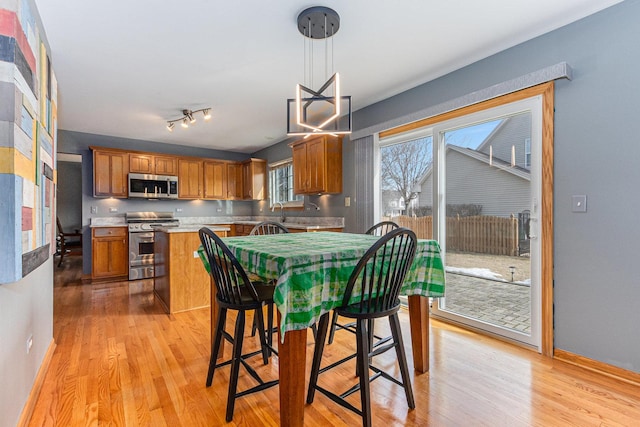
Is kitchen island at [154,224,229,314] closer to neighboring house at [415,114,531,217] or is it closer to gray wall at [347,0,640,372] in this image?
neighboring house at [415,114,531,217]

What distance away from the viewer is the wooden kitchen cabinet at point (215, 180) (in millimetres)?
6566

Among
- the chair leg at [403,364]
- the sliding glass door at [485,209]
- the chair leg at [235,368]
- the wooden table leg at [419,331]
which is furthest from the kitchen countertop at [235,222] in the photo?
the chair leg at [403,364]

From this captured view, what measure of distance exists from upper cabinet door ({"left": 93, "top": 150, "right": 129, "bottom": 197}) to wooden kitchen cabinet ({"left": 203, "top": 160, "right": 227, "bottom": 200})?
1.40 m

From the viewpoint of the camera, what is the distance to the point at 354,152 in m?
4.32

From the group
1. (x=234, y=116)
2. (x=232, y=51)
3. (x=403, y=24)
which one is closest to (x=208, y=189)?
(x=234, y=116)

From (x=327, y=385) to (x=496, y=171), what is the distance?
227cm

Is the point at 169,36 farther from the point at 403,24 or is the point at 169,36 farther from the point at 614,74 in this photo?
the point at 614,74

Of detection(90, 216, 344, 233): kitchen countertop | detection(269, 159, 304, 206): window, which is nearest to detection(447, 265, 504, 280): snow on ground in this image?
detection(90, 216, 344, 233): kitchen countertop

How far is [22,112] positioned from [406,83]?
3.17 meters

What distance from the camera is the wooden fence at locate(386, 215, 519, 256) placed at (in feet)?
9.23

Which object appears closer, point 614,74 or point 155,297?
point 614,74

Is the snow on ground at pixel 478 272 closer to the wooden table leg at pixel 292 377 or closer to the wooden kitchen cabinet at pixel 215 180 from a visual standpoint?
the wooden table leg at pixel 292 377

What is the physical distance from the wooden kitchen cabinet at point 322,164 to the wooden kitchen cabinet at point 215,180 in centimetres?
258

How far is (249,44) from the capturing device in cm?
268
